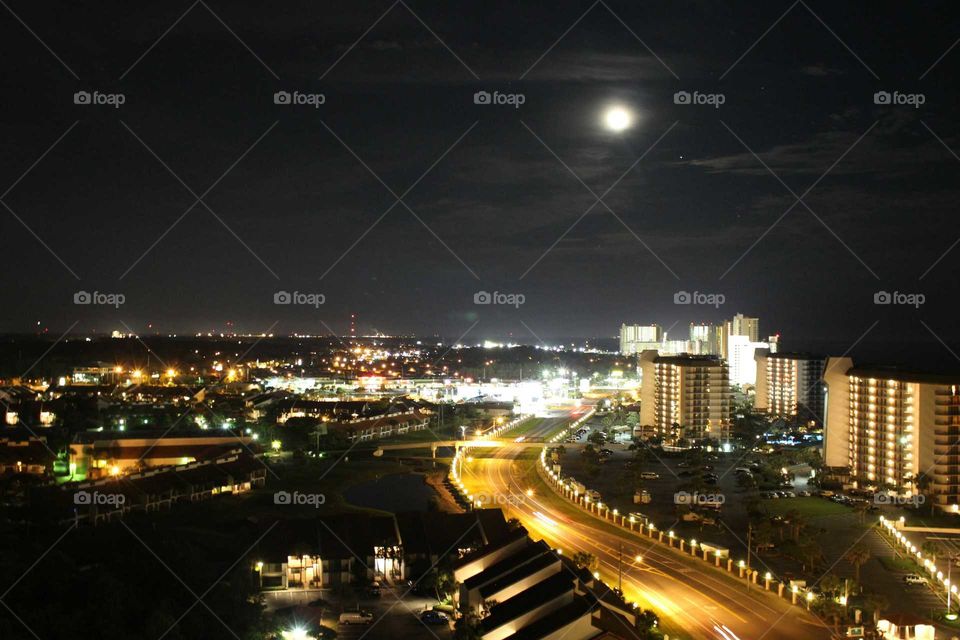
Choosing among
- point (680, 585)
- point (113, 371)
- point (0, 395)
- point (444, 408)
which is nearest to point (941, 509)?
point (680, 585)

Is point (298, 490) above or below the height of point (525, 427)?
below

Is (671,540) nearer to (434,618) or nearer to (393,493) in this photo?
(434,618)

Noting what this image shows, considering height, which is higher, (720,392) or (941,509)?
(720,392)

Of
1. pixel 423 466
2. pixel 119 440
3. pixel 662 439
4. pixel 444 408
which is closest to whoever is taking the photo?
pixel 119 440

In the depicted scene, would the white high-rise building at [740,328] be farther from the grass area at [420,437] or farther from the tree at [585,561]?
the tree at [585,561]

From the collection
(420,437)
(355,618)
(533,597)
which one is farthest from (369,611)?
(420,437)

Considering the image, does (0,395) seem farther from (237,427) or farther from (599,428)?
(599,428)
